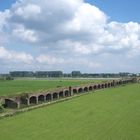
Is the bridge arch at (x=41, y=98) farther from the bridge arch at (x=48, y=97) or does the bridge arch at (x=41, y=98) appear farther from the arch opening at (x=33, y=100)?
the arch opening at (x=33, y=100)

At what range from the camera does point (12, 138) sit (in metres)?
22.4

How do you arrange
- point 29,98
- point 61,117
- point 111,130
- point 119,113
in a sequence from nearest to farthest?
point 111,130 → point 61,117 → point 119,113 → point 29,98

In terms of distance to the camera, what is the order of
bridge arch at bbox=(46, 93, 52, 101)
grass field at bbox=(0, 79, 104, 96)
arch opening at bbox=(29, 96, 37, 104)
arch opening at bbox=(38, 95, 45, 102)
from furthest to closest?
1. grass field at bbox=(0, 79, 104, 96)
2. bridge arch at bbox=(46, 93, 52, 101)
3. arch opening at bbox=(38, 95, 45, 102)
4. arch opening at bbox=(29, 96, 37, 104)

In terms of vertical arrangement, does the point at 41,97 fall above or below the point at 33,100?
above

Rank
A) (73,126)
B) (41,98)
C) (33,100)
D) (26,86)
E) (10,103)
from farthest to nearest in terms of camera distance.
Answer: (26,86)
(41,98)
(33,100)
(10,103)
(73,126)

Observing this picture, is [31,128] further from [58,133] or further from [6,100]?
[6,100]

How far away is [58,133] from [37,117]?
810 centimetres

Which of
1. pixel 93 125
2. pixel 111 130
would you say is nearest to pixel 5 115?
pixel 93 125

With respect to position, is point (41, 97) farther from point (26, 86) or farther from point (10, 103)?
point (26, 86)

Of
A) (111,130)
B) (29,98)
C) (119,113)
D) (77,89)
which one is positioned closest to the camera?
(111,130)

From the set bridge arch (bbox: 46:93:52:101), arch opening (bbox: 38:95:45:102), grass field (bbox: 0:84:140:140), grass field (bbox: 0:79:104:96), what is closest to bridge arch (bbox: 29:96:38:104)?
arch opening (bbox: 38:95:45:102)

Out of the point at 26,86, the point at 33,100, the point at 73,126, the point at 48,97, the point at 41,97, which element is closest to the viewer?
the point at 73,126

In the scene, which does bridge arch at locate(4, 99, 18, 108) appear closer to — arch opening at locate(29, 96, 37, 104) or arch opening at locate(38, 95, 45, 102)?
arch opening at locate(29, 96, 37, 104)

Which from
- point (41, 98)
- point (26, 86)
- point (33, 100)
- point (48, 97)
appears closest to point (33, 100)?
point (33, 100)
